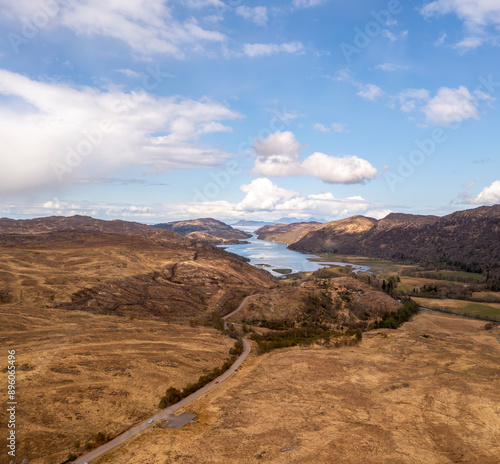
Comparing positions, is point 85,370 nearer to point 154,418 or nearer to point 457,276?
point 154,418

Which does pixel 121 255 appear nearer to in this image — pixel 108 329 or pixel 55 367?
pixel 108 329

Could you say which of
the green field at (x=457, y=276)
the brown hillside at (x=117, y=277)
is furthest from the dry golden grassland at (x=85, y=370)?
the green field at (x=457, y=276)

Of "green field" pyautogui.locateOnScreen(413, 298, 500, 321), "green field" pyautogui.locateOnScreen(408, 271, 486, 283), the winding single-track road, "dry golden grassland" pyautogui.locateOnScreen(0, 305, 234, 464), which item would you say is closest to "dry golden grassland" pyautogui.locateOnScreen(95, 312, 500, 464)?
the winding single-track road

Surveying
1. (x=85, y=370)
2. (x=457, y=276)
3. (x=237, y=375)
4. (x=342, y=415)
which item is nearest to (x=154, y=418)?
(x=85, y=370)

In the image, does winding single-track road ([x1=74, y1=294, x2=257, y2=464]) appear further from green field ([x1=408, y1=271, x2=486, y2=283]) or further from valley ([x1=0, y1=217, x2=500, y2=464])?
green field ([x1=408, y1=271, x2=486, y2=283])

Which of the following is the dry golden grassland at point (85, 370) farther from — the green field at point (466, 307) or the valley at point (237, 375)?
the green field at point (466, 307)
